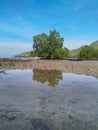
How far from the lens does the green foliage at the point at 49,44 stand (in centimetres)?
8638

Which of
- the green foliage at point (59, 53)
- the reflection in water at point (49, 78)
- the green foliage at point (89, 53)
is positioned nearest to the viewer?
the reflection in water at point (49, 78)

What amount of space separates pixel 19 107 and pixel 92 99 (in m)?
4.57

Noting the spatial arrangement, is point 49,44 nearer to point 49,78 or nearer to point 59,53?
point 59,53

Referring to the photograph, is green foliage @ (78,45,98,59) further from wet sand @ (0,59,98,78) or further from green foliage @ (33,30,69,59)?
wet sand @ (0,59,98,78)

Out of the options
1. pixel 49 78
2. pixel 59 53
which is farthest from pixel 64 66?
pixel 59 53

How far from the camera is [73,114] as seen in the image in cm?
829

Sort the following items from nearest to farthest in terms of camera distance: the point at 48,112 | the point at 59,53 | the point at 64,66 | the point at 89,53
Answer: the point at 48,112, the point at 64,66, the point at 59,53, the point at 89,53

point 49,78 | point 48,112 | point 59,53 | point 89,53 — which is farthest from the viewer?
point 89,53

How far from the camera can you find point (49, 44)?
87750 mm

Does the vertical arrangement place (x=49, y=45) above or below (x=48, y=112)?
above

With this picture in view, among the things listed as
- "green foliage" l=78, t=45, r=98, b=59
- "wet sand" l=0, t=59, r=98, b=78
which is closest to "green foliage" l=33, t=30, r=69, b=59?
"green foliage" l=78, t=45, r=98, b=59

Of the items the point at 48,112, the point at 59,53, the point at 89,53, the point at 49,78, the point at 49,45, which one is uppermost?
the point at 49,45

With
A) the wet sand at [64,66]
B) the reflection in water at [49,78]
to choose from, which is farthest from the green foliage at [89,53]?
the reflection in water at [49,78]

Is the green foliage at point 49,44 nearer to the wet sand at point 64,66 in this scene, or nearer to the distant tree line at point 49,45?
the distant tree line at point 49,45
